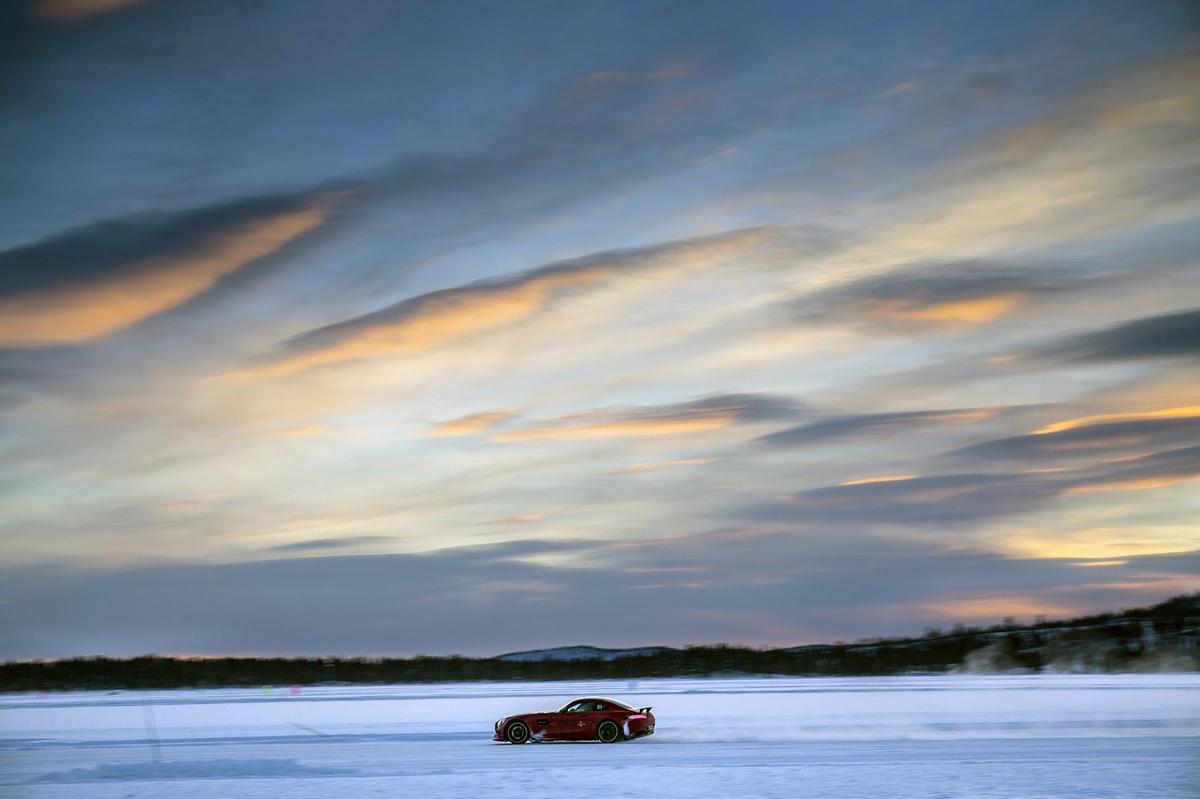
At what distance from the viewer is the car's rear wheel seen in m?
35.3

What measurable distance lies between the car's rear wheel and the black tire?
7.33ft

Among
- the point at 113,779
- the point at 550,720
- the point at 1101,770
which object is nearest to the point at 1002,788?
the point at 1101,770

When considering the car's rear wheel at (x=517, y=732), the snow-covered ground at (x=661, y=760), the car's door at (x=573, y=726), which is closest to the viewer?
the snow-covered ground at (x=661, y=760)

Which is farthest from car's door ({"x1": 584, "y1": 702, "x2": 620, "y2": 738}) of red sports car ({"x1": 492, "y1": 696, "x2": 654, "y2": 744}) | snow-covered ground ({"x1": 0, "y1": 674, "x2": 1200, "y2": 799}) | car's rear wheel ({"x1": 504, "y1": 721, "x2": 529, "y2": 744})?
car's rear wheel ({"x1": 504, "y1": 721, "x2": 529, "y2": 744})

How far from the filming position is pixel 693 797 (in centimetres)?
2172

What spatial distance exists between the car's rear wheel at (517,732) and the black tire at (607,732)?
7.33ft

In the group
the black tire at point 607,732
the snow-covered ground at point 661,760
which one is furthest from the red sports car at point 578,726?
the snow-covered ground at point 661,760

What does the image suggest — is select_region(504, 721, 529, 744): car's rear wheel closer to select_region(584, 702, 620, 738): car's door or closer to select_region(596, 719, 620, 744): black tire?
select_region(584, 702, 620, 738): car's door

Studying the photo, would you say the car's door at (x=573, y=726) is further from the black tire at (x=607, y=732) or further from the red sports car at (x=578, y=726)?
the black tire at (x=607, y=732)

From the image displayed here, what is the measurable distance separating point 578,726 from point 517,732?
192 centimetres

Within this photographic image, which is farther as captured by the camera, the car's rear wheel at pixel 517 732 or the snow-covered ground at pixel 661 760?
the car's rear wheel at pixel 517 732

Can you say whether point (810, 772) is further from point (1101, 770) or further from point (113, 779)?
point (113, 779)

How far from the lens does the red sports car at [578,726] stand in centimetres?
3503

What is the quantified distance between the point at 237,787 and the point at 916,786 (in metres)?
13.9
